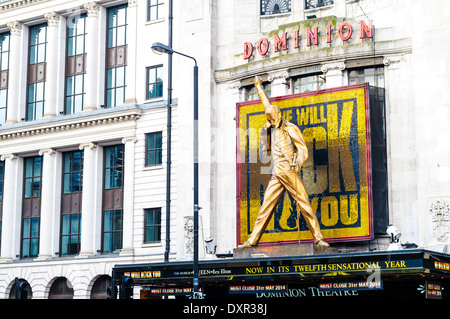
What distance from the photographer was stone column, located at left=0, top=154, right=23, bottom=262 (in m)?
42.6

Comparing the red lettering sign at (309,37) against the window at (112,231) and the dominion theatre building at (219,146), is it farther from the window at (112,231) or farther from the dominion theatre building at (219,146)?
the window at (112,231)

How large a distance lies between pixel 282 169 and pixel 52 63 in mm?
19539

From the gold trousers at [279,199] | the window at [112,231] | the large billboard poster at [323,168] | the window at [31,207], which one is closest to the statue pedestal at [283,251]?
the gold trousers at [279,199]

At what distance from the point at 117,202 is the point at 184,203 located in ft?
20.4

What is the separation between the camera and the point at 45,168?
137ft

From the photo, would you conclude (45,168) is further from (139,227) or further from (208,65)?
(208,65)

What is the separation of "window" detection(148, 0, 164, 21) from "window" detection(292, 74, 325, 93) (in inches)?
399

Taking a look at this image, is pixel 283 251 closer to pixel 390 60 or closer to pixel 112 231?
pixel 390 60

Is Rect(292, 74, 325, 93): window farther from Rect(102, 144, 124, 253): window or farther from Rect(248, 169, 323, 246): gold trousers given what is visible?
Rect(102, 144, 124, 253): window

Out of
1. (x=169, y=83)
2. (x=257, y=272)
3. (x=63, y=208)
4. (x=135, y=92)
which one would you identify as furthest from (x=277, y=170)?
(x=63, y=208)

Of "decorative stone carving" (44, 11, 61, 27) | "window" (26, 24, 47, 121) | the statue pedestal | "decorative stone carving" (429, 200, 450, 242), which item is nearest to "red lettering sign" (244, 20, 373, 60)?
"decorative stone carving" (429, 200, 450, 242)

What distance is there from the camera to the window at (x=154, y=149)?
37.8 meters

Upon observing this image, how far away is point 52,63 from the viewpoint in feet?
141

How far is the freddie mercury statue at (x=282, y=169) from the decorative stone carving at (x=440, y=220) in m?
4.03
